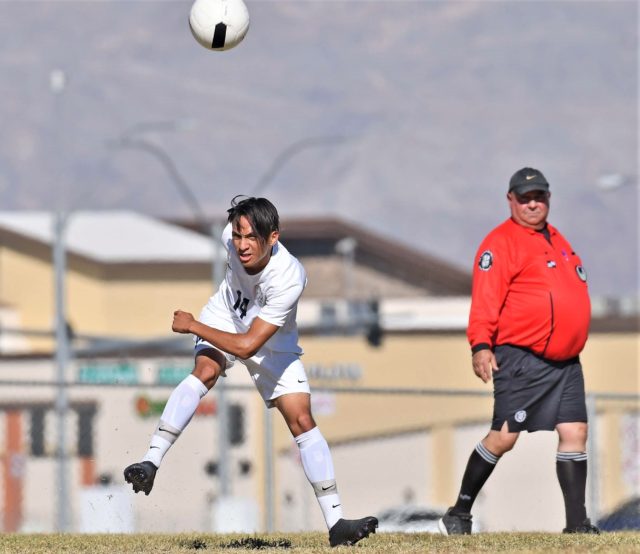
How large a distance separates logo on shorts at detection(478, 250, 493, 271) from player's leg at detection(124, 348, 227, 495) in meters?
1.62

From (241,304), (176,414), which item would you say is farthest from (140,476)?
(241,304)

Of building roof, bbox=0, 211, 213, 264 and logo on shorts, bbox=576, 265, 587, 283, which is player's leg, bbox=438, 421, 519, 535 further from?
building roof, bbox=0, 211, 213, 264

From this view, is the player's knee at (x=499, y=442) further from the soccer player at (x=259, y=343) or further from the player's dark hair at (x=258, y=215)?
the player's dark hair at (x=258, y=215)

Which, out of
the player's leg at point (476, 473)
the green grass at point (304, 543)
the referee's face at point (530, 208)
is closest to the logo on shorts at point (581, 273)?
the referee's face at point (530, 208)

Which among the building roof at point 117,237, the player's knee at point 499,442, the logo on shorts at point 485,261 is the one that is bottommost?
the player's knee at point 499,442

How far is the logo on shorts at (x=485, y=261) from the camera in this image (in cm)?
963

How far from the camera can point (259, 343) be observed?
28.6 feet

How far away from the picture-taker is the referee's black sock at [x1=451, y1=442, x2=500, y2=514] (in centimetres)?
983

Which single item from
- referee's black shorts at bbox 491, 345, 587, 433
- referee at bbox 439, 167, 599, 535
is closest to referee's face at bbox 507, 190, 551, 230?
referee at bbox 439, 167, 599, 535

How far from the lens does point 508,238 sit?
381 inches

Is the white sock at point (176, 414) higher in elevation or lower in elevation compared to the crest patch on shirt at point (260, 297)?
lower

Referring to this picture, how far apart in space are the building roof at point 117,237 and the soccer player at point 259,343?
4747cm

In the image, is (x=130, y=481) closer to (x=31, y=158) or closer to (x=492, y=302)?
(x=492, y=302)

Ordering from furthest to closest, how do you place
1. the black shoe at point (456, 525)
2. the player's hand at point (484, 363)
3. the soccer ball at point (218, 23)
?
1. the soccer ball at point (218, 23)
2. the black shoe at point (456, 525)
3. the player's hand at point (484, 363)
